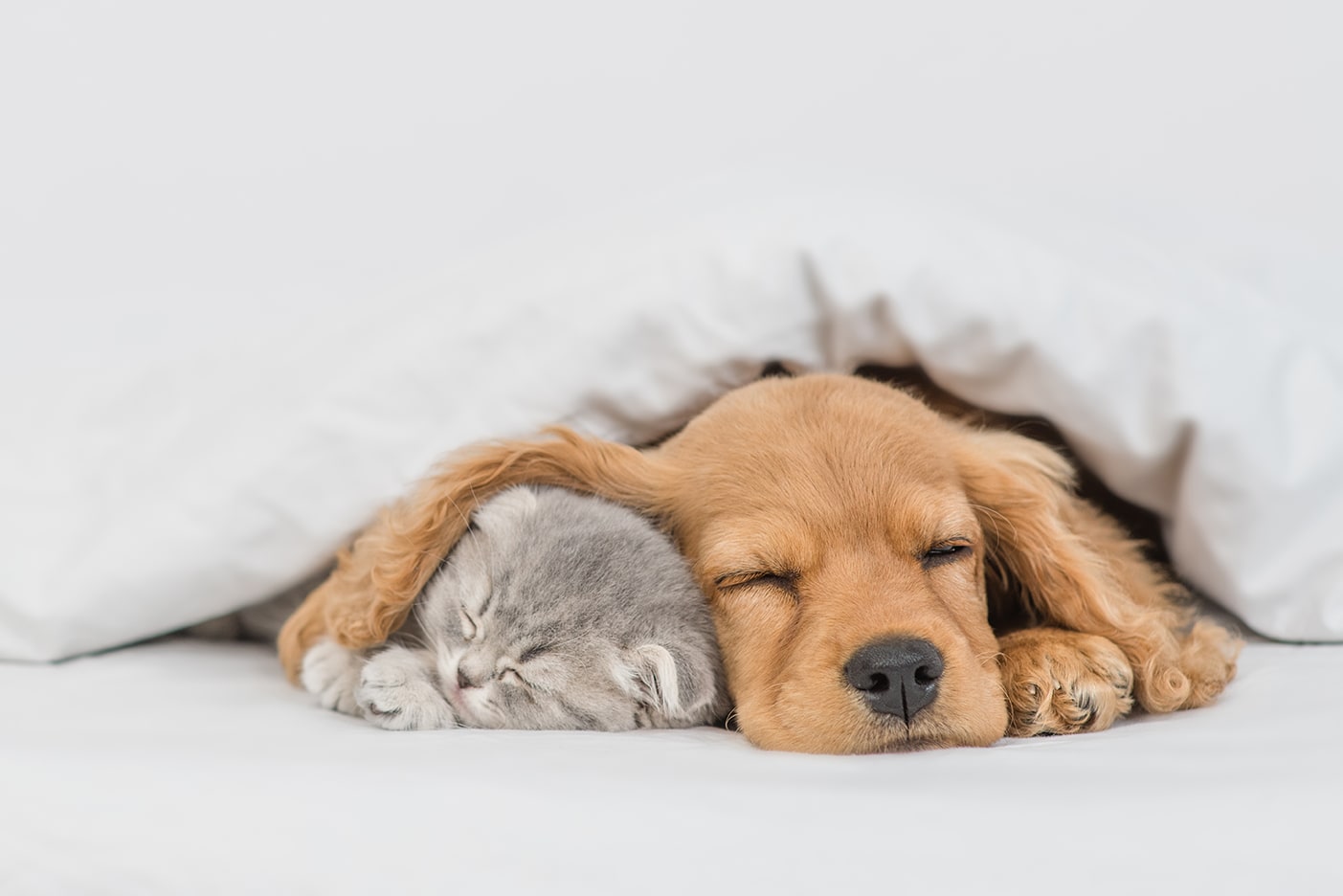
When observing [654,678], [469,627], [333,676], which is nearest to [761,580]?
[654,678]

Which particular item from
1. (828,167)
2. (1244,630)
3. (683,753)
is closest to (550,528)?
(683,753)

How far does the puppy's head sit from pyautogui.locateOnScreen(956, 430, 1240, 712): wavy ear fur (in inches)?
2.4

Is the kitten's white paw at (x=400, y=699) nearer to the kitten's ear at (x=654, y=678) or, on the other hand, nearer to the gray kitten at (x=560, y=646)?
the gray kitten at (x=560, y=646)

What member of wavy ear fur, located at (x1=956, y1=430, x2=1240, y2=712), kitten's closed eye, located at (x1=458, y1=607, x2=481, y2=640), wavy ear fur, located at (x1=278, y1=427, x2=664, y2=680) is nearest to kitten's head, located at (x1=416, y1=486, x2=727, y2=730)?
kitten's closed eye, located at (x1=458, y1=607, x2=481, y2=640)

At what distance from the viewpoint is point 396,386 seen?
2277mm

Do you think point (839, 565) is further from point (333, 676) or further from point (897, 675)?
point (333, 676)

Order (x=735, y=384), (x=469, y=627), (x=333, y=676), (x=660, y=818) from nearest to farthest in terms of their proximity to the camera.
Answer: (x=660, y=818) < (x=469, y=627) < (x=333, y=676) < (x=735, y=384)

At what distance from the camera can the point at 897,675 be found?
162cm

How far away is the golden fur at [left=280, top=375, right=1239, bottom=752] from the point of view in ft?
5.57

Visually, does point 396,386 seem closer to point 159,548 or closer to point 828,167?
point 159,548

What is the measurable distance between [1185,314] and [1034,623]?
0.63 meters

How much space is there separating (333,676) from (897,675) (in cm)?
95

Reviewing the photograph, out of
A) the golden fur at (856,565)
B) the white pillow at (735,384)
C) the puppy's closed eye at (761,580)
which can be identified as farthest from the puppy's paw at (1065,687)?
the white pillow at (735,384)

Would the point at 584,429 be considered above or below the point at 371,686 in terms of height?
above
